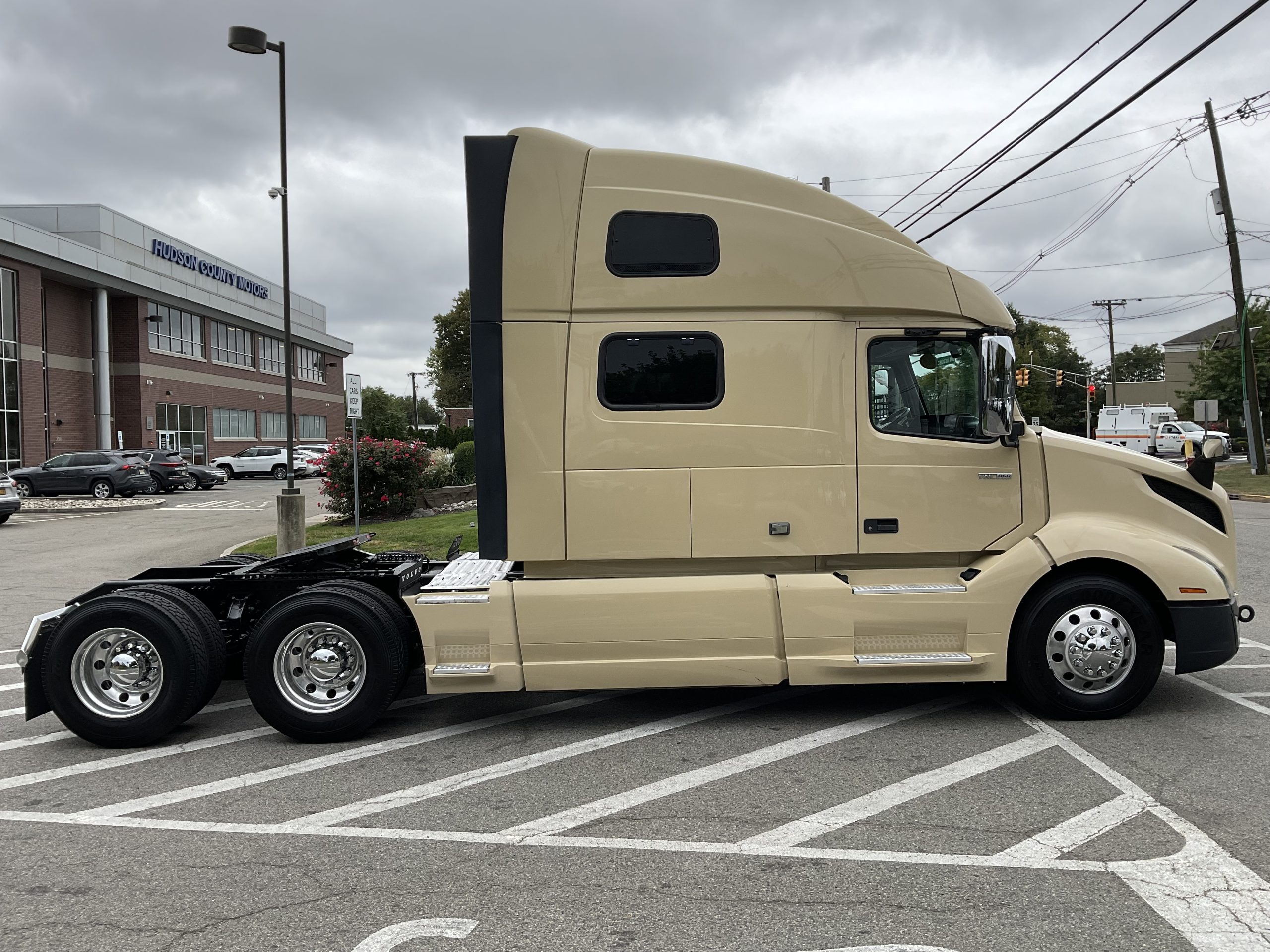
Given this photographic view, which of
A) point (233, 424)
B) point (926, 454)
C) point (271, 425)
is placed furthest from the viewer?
point (271, 425)

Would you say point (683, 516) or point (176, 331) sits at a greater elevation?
point (176, 331)

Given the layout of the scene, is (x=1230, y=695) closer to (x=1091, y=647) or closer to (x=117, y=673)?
(x=1091, y=647)

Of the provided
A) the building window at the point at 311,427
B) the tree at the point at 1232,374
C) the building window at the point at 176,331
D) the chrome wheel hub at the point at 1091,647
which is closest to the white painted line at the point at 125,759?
the chrome wheel hub at the point at 1091,647

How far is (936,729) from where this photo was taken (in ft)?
18.2

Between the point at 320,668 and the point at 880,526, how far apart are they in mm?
3555

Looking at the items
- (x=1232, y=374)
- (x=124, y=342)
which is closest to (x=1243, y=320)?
(x=1232, y=374)

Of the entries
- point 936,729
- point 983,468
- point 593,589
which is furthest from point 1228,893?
point 593,589

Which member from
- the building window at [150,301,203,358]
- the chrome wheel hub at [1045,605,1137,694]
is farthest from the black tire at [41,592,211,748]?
the building window at [150,301,203,358]

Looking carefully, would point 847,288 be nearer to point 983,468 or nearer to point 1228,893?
point 983,468

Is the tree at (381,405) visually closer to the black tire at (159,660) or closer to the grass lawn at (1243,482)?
the grass lawn at (1243,482)

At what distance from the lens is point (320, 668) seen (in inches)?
220

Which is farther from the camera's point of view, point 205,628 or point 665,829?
point 205,628

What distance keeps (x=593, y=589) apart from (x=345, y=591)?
153 centimetres

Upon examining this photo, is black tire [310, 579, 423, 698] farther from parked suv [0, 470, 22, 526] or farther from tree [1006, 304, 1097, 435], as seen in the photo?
tree [1006, 304, 1097, 435]
